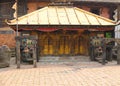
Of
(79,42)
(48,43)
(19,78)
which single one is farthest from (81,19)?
(19,78)

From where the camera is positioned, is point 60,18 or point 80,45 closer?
point 60,18

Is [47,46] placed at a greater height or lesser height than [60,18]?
lesser

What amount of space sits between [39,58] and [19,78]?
6.48m

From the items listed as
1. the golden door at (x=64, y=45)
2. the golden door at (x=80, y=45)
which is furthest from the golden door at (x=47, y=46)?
the golden door at (x=80, y=45)

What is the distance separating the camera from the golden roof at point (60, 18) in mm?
16594

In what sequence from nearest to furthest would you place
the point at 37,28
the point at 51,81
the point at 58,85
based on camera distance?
the point at 58,85 < the point at 51,81 < the point at 37,28

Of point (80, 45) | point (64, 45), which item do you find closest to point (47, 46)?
point (64, 45)

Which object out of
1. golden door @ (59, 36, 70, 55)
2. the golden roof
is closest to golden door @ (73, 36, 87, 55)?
golden door @ (59, 36, 70, 55)

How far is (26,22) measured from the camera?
54.2 ft

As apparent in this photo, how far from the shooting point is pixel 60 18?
17203 millimetres

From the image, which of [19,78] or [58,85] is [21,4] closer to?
[19,78]

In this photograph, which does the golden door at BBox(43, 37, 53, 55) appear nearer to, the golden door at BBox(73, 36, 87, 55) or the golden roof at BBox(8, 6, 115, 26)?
the golden roof at BBox(8, 6, 115, 26)

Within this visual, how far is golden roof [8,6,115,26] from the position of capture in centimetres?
1659

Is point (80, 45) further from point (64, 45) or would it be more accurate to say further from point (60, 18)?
point (60, 18)
